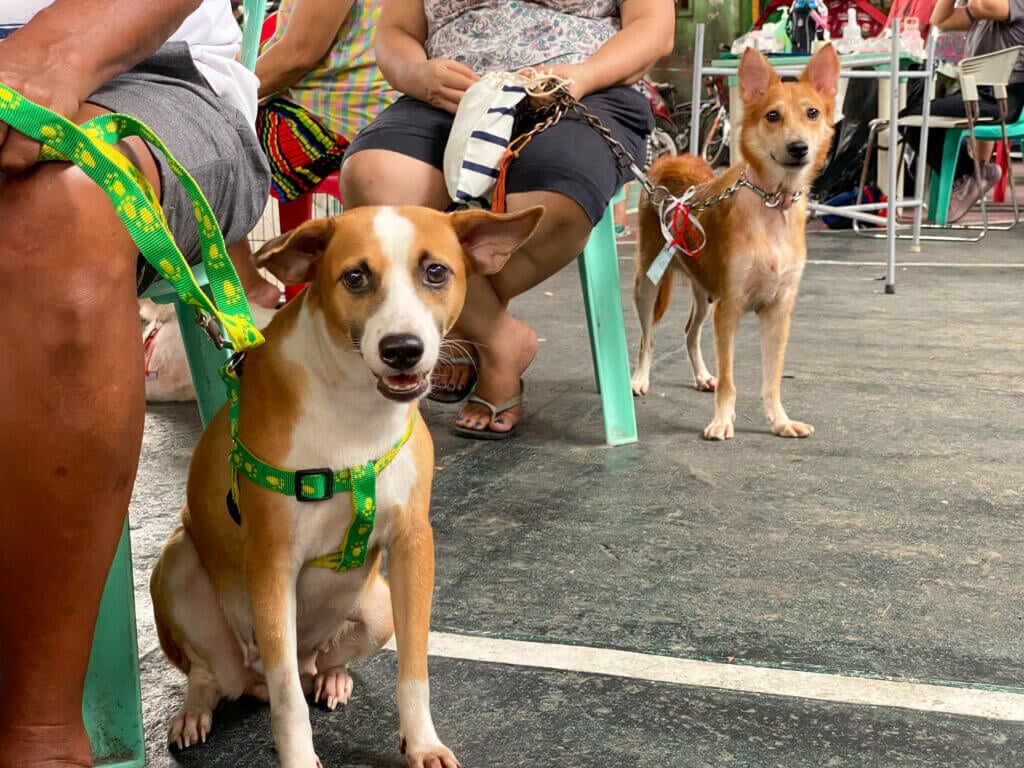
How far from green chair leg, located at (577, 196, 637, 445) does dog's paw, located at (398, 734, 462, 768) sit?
5.00 feet

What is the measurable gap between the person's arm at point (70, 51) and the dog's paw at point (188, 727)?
725 mm

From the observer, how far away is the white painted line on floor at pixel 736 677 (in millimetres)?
1447

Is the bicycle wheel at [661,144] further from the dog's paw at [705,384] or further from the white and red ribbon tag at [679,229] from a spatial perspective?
the white and red ribbon tag at [679,229]

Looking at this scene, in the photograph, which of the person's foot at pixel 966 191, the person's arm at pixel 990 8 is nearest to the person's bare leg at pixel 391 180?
the person's arm at pixel 990 8

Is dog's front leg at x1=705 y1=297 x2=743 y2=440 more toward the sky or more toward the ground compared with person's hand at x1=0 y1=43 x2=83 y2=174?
more toward the ground

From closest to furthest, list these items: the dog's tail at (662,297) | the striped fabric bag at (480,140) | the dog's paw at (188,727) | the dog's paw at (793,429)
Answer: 1. the dog's paw at (188,727)
2. the striped fabric bag at (480,140)
3. the dog's paw at (793,429)
4. the dog's tail at (662,297)

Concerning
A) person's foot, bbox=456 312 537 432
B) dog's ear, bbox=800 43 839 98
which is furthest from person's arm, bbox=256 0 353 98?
dog's ear, bbox=800 43 839 98

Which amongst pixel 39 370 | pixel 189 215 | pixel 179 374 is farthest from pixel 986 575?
pixel 179 374

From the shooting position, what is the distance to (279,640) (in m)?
1.26

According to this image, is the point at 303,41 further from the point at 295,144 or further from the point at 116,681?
the point at 116,681

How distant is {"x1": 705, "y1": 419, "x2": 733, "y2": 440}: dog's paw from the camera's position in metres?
2.84

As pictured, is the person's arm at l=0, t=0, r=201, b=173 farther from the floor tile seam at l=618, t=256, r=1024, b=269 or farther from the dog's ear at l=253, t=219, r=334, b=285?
the floor tile seam at l=618, t=256, r=1024, b=269

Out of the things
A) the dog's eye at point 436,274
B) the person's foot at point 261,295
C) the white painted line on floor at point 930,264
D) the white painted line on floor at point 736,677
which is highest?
the dog's eye at point 436,274

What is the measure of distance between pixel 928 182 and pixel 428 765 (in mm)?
8683
